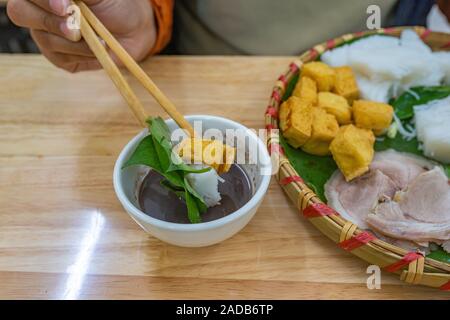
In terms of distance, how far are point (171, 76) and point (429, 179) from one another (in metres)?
0.73

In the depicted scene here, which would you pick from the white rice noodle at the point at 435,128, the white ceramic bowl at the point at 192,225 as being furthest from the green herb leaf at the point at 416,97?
the white ceramic bowl at the point at 192,225

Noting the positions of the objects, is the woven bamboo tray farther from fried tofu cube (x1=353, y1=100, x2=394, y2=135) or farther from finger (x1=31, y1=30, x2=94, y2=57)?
finger (x1=31, y1=30, x2=94, y2=57)

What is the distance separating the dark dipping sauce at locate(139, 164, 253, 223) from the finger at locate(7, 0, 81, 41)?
1.35 feet

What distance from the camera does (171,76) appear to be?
1.27 m

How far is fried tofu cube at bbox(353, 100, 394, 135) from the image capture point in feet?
3.41

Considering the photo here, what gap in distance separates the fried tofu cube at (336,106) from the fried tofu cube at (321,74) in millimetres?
32

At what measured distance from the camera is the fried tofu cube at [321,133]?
99cm

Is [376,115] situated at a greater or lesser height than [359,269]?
greater

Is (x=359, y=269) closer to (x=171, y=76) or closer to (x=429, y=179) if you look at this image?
(x=429, y=179)

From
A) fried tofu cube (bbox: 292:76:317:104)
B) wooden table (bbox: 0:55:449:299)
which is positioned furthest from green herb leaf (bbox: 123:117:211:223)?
fried tofu cube (bbox: 292:76:317:104)

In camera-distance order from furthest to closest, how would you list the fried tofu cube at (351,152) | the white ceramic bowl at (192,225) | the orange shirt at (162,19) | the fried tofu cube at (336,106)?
the orange shirt at (162,19), the fried tofu cube at (336,106), the fried tofu cube at (351,152), the white ceramic bowl at (192,225)

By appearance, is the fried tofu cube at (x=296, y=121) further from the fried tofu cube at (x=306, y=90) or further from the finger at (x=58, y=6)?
the finger at (x=58, y=6)

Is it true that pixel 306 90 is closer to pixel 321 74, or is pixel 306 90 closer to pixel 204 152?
pixel 321 74

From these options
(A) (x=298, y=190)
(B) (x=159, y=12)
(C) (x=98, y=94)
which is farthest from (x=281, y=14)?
(A) (x=298, y=190)
